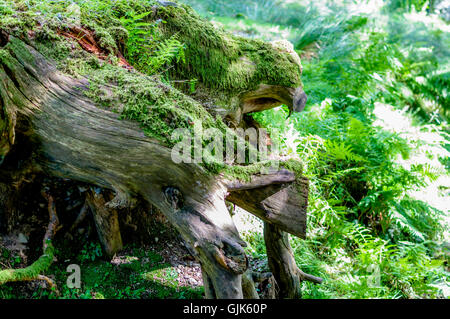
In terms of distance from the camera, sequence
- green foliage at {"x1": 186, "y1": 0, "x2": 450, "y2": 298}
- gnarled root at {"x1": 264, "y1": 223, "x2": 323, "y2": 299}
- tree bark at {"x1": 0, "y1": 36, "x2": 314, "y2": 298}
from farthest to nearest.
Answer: green foliage at {"x1": 186, "y1": 0, "x2": 450, "y2": 298}
gnarled root at {"x1": 264, "y1": 223, "x2": 323, "y2": 299}
tree bark at {"x1": 0, "y1": 36, "x2": 314, "y2": 298}

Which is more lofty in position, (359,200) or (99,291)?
(359,200)

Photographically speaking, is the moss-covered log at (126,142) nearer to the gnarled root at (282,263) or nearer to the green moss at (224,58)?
the gnarled root at (282,263)

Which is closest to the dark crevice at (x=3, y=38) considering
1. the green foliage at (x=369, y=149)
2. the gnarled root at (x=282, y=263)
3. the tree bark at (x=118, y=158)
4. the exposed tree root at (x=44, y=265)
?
the tree bark at (x=118, y=158)

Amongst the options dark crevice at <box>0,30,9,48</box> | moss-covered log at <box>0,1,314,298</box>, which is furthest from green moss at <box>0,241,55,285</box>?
dark crevice at <box>0,30,9,48</box>

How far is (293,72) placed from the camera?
420 centimetres

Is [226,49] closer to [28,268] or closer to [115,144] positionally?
[115,144]

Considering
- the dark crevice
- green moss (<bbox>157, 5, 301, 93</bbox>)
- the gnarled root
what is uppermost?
green moss (<bbox>157, 5, 301, 93</bbox>)

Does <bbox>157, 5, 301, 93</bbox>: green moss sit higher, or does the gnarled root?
<bbox>157, 5, 301, 93</bbox>: green moss

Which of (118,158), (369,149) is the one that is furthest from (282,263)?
(369,149)

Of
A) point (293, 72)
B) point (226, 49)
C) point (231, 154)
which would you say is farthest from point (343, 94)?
point (231, 154)

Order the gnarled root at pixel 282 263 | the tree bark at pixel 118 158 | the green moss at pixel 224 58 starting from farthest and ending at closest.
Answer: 1. the green moss at pixel 224 58
2. the gnarled root at pixel 282 263
3. the tree bark at pixel 118 158

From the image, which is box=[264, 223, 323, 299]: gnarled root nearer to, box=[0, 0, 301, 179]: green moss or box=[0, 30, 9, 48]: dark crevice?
box=[0, 0, 301, 179]: green moss

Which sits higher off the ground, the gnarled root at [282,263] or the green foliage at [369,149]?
the green foliage at [369,149]

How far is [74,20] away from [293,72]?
2.46m
